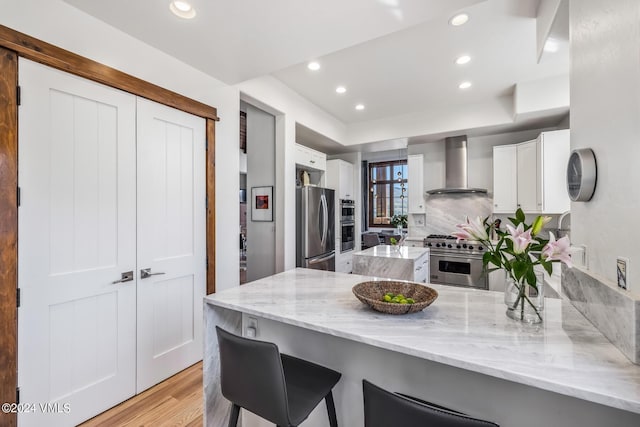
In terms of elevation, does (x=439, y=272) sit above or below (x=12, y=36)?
below

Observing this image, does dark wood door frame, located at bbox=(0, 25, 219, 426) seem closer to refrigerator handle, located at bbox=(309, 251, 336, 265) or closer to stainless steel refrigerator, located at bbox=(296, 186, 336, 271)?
stainless steel refrigerator, located at bbox=(296, 186, 336, 271)

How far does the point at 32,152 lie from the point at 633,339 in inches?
107

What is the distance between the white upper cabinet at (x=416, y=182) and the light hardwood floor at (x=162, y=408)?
13.2 ft

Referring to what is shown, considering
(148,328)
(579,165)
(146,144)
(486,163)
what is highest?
(486,163)

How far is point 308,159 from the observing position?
4133mm

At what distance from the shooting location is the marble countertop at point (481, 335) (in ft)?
2.52

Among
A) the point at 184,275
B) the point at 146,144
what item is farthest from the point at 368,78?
the point at 184,275

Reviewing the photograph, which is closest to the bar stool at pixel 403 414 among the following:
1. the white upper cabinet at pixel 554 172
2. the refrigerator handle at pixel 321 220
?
the refrigerator handle at pixel 321 220

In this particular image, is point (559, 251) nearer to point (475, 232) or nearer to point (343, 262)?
point (475, 232)

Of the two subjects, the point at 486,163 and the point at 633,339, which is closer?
the point at 633,339

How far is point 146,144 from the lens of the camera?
7.01ft

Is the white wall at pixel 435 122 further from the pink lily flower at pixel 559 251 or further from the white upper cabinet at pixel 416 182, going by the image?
the pink lily flower at pixel 559 251

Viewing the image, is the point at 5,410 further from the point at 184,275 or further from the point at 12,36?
the point at 12,36

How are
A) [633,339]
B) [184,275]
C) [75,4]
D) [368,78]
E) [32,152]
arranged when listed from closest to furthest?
[633,339], [32,152], [75,4], [184,275], [368,78]
